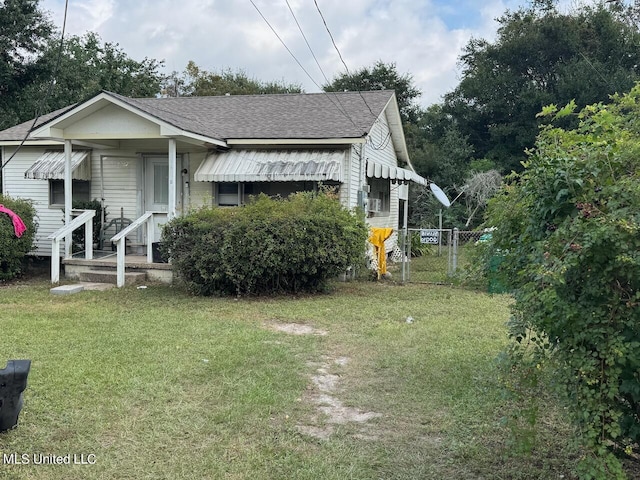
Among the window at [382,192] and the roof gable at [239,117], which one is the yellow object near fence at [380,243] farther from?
the window at [382,192]

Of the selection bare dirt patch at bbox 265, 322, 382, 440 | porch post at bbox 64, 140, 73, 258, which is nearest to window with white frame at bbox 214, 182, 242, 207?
porch post at bbox 64, 140, 73, 258

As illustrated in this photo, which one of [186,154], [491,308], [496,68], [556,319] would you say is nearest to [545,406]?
[556,319]

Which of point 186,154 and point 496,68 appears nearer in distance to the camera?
point 186,154

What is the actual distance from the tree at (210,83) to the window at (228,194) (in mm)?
22277

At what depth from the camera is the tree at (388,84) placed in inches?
1195

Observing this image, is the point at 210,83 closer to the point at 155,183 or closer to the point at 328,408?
the point at 155,183

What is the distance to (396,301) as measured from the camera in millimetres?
8930

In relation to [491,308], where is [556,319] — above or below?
above

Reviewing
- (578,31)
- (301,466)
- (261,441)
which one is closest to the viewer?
(301,466)

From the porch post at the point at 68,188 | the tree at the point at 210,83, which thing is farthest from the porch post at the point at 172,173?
the tree at the point at 210,83

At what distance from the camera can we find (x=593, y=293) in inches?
93.4

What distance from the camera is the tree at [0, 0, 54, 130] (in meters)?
16.4

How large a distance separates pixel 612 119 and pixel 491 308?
578cm

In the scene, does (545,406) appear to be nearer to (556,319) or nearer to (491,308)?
(556,319)
